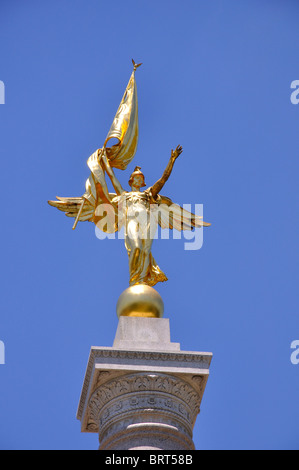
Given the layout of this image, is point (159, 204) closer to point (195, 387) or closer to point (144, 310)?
point (144, 310)

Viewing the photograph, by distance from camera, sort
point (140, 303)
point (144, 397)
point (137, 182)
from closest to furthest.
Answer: point (144, 397) → point (140, 303) → point (137, 182)

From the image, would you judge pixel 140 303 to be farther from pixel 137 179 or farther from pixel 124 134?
pixel 124 134

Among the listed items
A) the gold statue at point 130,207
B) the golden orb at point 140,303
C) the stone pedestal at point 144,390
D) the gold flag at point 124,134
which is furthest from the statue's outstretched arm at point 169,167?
the stone pedestal at point 144,390

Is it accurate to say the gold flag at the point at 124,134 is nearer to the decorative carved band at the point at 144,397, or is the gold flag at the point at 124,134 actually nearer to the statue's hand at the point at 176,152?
the statue's hand at the point at 176,152

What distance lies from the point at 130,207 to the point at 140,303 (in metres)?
3.10

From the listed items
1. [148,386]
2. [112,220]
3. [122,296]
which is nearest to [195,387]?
[148,386]

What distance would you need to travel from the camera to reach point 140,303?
2064 centimetres

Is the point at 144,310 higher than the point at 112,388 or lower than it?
higher

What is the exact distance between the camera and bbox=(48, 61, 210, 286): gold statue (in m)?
22.3

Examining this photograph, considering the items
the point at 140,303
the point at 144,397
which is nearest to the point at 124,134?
the point at 140,303

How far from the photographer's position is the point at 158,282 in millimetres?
22578

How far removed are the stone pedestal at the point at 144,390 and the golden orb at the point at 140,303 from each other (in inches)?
15.1

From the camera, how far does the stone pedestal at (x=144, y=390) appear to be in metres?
18.7
